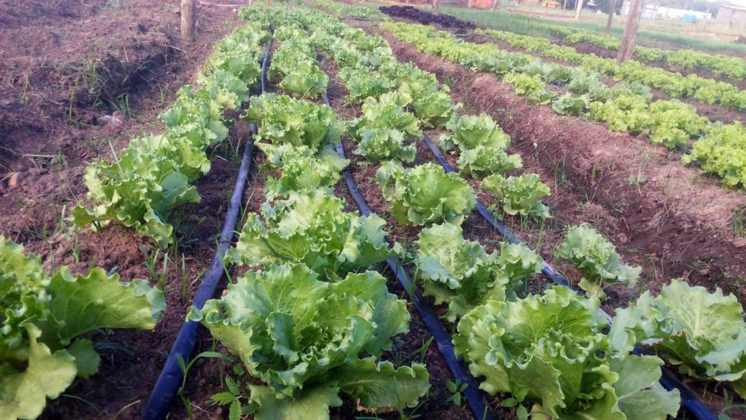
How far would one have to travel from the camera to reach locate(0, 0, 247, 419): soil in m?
2.78

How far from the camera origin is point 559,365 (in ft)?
8.14

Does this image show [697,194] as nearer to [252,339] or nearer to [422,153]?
[422,153]

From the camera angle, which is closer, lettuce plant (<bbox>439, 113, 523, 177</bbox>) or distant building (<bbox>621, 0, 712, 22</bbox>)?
lettuce plant (<bbox>439, 113, 523, 177</bbox>)

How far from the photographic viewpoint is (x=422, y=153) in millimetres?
7234

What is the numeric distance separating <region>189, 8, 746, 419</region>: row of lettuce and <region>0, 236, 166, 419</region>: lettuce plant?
40 cm

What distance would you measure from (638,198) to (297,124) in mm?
4324

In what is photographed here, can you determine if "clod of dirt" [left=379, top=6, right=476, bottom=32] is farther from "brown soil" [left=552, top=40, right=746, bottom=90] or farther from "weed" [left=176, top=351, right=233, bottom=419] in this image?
"weed" [left=176, top=351, right=233, bottom=419]

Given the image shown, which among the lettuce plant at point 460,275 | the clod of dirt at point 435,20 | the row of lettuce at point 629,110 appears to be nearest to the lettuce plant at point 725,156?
the row of lettuce at point 629,110

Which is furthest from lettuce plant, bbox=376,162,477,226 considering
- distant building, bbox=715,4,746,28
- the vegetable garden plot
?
distant building, bbox=715,4,746,28

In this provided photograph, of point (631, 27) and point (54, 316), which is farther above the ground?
point (631, 27)

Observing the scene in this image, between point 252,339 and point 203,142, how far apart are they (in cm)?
315

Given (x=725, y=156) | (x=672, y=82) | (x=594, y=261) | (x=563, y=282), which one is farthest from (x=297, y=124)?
(x=672, y=82)

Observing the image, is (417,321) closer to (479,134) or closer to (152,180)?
(152,180)

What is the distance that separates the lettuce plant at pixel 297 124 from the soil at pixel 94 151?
A: 50 cm
